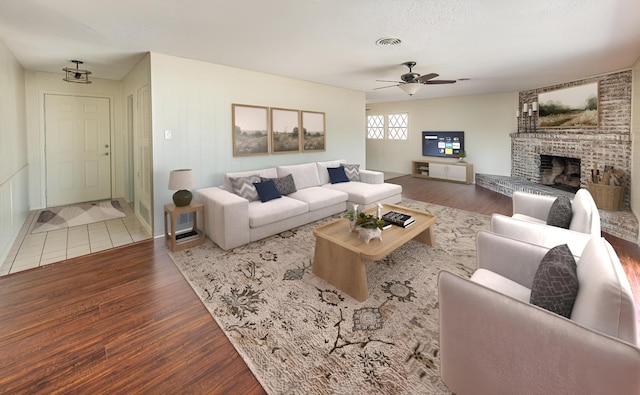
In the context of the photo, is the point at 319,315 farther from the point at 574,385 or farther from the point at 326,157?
the point at 326,157

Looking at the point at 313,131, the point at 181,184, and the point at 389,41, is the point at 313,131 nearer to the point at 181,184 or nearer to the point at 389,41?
the point at 389,41

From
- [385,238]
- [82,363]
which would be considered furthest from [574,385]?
[82,363]

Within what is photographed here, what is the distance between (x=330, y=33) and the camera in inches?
121

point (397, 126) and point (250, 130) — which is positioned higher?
point (397, 126)

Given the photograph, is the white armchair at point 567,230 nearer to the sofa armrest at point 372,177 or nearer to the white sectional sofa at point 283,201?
the white sectional sofa at point 283,201

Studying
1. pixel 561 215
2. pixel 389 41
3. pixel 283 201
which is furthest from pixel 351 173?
pixel 561 215

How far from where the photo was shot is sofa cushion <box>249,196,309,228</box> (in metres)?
3.71

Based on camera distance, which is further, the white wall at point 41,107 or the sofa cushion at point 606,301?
the white wall at point 41,107

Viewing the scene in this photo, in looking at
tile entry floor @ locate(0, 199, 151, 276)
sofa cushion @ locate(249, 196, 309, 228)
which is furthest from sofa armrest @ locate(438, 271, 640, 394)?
tile entry floor @ locate(0, 199, 151, 276)

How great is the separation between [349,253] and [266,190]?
6.78 ft

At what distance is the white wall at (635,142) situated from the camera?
4.25 m

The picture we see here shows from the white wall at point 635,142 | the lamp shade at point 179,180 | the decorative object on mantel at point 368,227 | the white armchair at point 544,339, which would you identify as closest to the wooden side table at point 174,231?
the lamp shade at point 179,180

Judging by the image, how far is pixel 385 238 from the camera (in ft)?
9.39

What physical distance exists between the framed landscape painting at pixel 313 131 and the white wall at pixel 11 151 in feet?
13.1
